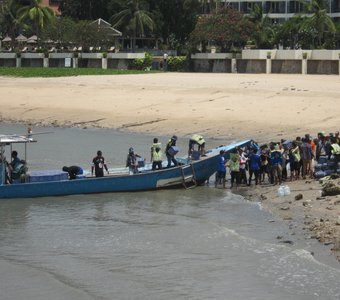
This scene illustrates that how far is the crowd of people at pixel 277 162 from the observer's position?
23.9 metres

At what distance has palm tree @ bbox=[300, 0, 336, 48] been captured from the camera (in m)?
69.1

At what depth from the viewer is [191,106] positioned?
4097 cm

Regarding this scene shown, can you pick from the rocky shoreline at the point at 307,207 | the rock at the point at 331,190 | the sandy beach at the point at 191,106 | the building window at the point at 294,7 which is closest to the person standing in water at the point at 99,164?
the rocky shoreline at the point at 307,207

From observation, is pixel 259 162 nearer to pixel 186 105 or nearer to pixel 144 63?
pixel 186 105

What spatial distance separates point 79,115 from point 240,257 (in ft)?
86.1

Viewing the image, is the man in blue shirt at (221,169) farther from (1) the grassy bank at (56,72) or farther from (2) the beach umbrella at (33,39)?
(2) the beach umbrella at (33,39)

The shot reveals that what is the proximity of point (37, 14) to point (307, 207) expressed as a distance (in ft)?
211

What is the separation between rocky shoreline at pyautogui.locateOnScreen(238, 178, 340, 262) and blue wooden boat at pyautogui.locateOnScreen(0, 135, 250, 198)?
4.38ft

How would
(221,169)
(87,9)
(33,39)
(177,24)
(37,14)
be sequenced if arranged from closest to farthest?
(221,169)
(37,14)
(33,39)
(177,24)
(87,9)

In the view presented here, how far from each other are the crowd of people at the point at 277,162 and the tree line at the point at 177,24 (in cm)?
4473

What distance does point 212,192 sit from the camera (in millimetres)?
24188

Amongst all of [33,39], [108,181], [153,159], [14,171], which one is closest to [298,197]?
[153,159]

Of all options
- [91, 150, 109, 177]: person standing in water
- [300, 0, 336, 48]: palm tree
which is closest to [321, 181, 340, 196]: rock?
[91, 150, 109, 177]: person standing in water

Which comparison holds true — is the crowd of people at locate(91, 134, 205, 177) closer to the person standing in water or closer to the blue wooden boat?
the person standing in water
